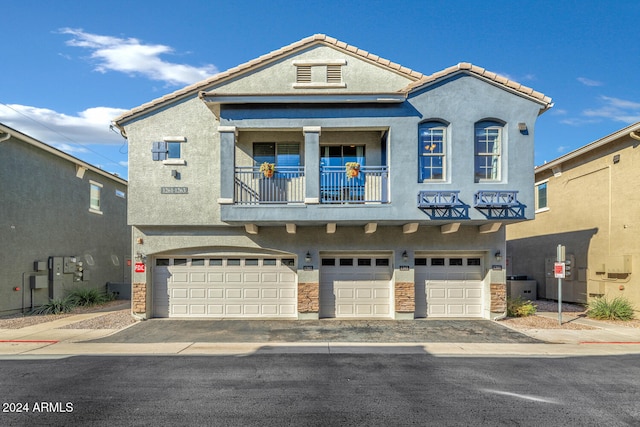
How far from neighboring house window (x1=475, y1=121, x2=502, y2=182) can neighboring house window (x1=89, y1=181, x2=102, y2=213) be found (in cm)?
1878

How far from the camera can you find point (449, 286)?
13.5 meters

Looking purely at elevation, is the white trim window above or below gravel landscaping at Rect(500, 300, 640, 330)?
above

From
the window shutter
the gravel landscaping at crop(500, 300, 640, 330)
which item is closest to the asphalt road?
the gravel landscaping at crop(500, 300, 640, 330)

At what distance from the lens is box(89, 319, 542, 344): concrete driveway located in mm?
10578

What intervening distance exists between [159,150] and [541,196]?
19.0 m

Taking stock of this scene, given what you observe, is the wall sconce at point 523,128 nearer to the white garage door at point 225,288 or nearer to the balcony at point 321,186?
the balcony at point 321,186

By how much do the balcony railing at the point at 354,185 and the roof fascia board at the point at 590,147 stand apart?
30.6ft

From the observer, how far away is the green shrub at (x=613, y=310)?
1323 centimetres

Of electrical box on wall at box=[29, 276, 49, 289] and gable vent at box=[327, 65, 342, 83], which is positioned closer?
gable vent at box=[327, 65, 342, 83]

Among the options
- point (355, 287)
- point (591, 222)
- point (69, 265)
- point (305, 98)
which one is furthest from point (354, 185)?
point (69, 265)

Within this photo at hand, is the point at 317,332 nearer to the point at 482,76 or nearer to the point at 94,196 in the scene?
the point at 482,76

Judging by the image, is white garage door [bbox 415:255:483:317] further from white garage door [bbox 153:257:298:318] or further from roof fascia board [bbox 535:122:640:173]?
roof fascia board [bbox 535:122:640:173]

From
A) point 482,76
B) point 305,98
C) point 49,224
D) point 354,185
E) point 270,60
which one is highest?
point 270,60

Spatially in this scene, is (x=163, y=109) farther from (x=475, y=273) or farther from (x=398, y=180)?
(x=475, y=273)
